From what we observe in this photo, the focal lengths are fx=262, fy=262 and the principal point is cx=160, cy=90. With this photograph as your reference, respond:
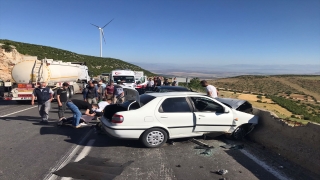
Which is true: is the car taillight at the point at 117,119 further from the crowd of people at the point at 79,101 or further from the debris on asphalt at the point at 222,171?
the crowd of people at the point at 79,101

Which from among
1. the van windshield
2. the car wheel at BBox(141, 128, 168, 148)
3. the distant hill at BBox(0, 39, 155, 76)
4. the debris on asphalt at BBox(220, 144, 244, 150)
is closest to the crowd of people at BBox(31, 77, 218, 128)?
the debris on asphalt at BBox(220, 144, 244, 150)

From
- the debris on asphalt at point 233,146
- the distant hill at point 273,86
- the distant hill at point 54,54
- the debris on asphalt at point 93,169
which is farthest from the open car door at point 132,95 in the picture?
the distant hill at point 273,86

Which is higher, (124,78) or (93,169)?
(124,78)

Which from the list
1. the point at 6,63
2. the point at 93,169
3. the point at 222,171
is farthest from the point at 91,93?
the point at 6,63

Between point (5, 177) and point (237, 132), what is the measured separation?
5.52 meters

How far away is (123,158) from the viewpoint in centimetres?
563

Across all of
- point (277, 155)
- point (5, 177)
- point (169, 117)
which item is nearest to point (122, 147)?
point (169, 117)

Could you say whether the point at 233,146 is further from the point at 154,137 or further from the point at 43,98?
the point at 43,98

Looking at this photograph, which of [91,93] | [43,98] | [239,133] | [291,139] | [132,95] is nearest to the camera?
[291,139]

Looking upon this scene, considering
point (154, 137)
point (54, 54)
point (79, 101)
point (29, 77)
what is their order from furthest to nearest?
point (54, 54)
point (29, 77)
point (79, 101)
point (154, 137)

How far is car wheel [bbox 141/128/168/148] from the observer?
6285 mm

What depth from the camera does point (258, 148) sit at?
6.76m

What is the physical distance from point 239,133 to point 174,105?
6.94ft

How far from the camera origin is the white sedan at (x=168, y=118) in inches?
244
